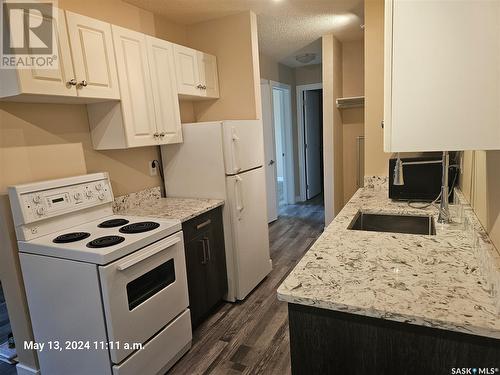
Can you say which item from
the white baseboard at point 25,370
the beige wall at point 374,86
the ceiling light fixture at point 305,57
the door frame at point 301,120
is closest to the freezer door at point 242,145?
the beige wall at point 374,86

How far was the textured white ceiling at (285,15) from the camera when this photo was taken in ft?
8.70

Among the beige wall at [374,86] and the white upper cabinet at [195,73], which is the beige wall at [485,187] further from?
the white upper cabinet at [195,73]

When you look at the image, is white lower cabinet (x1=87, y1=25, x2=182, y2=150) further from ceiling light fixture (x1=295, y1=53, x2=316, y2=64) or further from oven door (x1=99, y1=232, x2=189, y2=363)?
ceiling light fixture (x1=295, y1=53, x2=316, y2=64)

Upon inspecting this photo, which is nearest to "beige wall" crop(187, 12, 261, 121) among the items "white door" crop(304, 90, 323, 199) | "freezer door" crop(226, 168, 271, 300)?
"freezer door" crop(226, 168, 271, 300)

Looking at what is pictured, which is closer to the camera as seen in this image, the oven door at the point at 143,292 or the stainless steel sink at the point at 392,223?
the oven door at the point at 143,292

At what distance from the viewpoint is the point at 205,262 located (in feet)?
7.82

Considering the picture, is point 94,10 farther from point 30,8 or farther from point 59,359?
point 59,359

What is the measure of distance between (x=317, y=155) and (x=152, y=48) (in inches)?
188

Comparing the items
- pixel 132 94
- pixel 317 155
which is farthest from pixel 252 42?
pixel 317 155

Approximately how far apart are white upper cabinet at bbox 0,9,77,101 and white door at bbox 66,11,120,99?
0.15ft

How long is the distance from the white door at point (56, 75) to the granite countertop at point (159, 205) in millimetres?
925

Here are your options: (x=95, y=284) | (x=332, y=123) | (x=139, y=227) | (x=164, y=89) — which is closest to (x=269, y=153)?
(x=332, y=123)

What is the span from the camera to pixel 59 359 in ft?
5.74

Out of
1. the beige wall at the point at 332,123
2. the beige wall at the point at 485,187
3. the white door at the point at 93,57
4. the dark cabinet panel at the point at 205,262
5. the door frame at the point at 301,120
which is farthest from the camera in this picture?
the door frame at the point at 301,120
